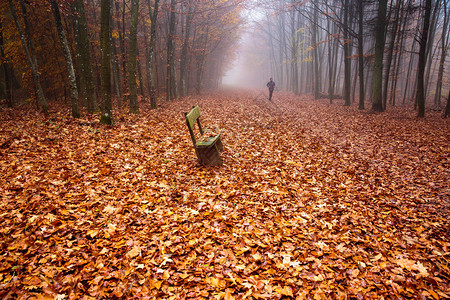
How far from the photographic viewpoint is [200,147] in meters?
6.06

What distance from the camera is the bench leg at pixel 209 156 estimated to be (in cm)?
621

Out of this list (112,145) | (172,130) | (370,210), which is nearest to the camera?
(370,210)

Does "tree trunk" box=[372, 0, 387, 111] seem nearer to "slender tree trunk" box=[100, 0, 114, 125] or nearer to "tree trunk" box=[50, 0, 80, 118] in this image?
"slender tree trunk" box=[100, 0, 114, 125]

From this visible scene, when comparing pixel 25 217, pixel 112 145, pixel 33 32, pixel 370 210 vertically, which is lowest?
pixel 370 210

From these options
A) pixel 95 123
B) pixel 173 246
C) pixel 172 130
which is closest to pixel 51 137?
pixel 95 123

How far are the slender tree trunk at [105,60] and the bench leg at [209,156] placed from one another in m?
5.01

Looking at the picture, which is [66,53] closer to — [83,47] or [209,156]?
[83,47]

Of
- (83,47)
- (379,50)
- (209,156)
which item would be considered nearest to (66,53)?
(83,47)

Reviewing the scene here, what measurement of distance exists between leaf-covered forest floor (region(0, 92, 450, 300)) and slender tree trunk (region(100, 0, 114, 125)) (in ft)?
4.19

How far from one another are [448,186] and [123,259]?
7.33 m

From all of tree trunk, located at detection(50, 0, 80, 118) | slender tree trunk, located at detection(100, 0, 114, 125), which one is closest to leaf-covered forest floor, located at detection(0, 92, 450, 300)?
slender tree trunk, located at detection(100, 0, 114, 125)

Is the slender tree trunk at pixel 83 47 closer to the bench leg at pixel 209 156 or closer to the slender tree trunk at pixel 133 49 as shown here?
the slender tree trunk at pixel 133 49

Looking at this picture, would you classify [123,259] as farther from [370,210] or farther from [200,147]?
[370,210]

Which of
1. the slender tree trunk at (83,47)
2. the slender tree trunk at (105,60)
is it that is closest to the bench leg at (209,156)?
the slender tree trunk at (105,60)
